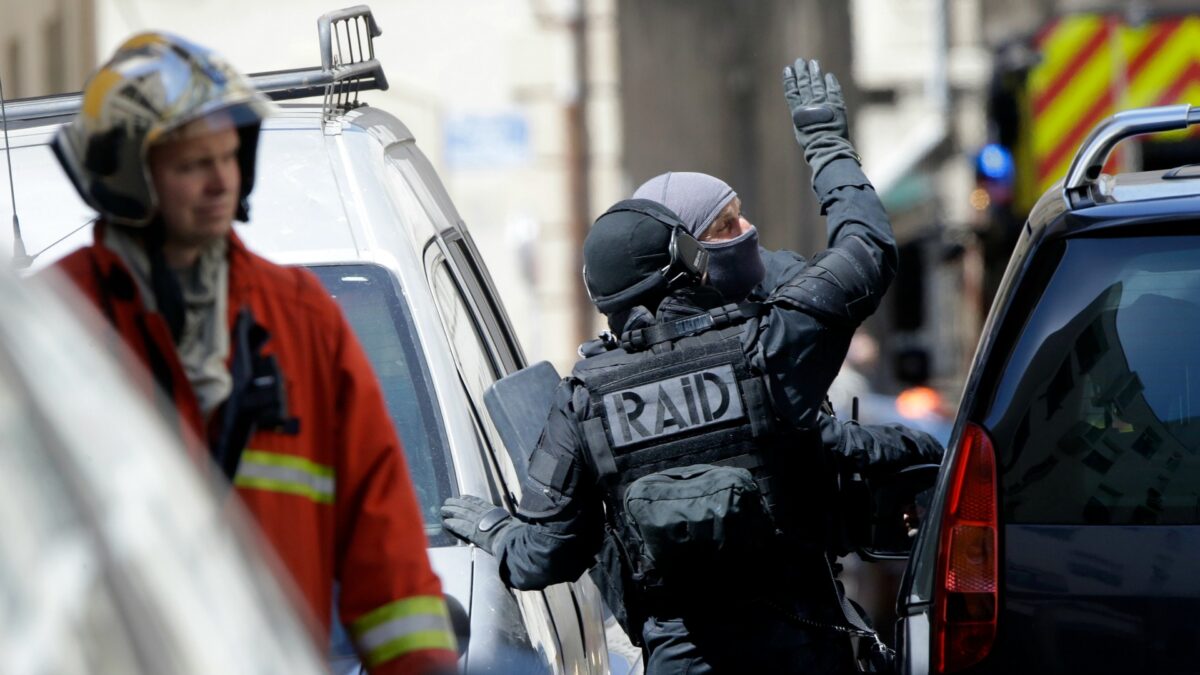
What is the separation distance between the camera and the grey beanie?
3.82m

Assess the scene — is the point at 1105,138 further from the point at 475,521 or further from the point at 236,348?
the point at 236,348

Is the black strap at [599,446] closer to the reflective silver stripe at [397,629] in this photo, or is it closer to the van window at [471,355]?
the van window at [471,355]

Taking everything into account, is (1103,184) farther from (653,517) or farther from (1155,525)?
(653,517)

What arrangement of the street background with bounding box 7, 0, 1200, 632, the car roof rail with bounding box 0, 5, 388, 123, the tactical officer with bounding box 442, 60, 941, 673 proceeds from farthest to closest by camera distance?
the street background with bounding box 7, 0, 1200, 632
the car roof rail with bounding box 0, 5, 388, 123
the tactical officer with bounding box 442, 60, 941, 673

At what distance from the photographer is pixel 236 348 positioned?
2561 millimetres

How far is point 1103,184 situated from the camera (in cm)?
398

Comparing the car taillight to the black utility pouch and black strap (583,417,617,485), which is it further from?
black strap (583,417,617,485)

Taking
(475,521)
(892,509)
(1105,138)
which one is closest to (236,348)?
(475,521)

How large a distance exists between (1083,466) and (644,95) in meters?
13.3

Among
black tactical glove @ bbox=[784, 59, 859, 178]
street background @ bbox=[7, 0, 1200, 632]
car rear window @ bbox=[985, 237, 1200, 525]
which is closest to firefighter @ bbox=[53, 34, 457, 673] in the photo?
car rear window @ bbox=[985, 237, 1200, 525]

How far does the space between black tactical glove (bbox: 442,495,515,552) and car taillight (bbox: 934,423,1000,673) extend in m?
0.80

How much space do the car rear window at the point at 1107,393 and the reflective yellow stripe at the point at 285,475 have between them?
146 cm

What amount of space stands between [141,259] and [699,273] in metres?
1.38

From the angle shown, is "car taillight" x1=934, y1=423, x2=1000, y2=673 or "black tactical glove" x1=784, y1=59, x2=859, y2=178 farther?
"black tactical glove" x1=784, y1=59, x2=859, y2=178
